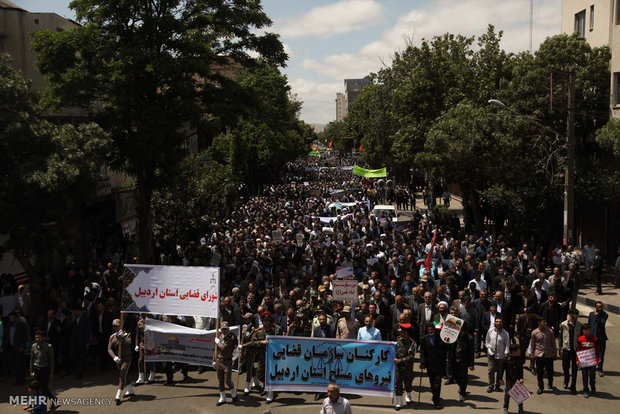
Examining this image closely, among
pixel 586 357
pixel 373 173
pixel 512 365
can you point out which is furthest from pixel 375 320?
pixel 373 173

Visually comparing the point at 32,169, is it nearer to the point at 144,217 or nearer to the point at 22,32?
the point at 144,217

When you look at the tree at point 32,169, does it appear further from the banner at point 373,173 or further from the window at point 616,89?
the banner at point 373,173

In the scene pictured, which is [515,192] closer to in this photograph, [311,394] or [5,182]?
[311,394]

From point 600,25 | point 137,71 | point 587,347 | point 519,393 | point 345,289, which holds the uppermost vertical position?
point 600,25

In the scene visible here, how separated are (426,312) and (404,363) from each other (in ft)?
6.86

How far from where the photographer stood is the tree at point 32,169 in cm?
1344

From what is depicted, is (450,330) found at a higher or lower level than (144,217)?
lower

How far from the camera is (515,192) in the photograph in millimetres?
23359

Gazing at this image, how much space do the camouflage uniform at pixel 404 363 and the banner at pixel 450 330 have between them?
22.3 inches

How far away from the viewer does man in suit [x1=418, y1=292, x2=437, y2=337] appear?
1227 centimetres

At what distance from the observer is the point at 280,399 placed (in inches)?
436

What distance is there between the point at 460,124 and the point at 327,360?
55.7ft

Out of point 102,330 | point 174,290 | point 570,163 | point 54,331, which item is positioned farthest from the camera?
point 570,163

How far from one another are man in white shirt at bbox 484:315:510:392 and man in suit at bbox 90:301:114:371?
7.52 m
